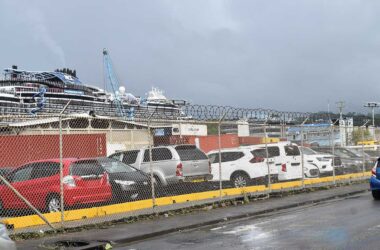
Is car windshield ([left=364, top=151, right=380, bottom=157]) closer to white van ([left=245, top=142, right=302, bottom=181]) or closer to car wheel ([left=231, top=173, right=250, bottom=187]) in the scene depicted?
white van ([left=245, top=142, right=302, bottom=181])

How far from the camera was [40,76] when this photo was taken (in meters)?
111

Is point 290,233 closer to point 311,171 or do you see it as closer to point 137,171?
point 137,171

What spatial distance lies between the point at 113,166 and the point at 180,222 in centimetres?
283

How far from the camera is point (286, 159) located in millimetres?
18875

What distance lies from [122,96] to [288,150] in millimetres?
100906

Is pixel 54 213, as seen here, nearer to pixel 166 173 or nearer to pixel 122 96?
pixel 166 173

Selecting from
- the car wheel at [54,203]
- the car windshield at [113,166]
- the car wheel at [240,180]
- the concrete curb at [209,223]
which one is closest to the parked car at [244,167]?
the car wheel at [240,180]

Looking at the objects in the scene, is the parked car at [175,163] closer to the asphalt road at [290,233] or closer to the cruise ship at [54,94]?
the asphalt road at [290,233]

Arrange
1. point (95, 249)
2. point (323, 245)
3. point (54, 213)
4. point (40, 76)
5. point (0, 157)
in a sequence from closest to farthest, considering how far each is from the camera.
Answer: point (323, 245)
point (95, 249)
point (54, 213)
point (0, 157)
point (40, 76)

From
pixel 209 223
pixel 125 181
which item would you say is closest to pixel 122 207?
pixel 125 181

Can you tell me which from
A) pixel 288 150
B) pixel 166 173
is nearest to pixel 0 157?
pixel 166 173

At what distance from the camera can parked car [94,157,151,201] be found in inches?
501

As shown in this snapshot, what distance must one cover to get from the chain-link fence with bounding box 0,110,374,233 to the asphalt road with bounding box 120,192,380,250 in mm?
2503

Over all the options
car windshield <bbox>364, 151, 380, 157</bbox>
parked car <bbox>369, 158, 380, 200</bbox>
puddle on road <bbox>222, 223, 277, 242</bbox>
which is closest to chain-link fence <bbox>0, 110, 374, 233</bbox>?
car windshield <bbox>364, 151, 380, 157</bbox>
